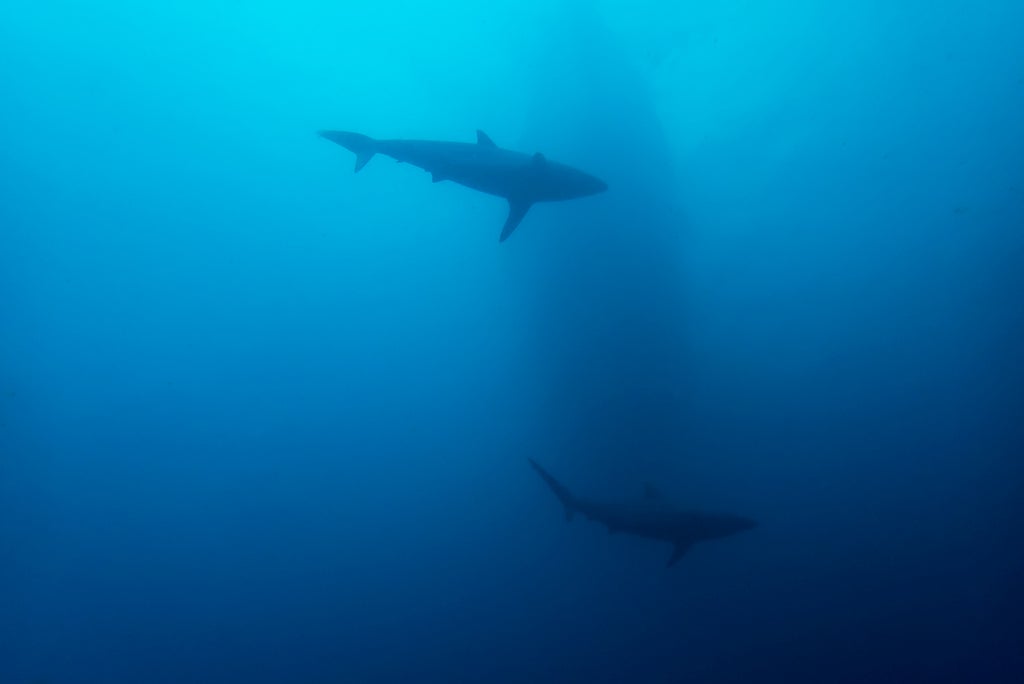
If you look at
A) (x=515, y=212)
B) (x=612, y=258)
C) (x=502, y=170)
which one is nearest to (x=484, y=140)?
(x=502, y=170)

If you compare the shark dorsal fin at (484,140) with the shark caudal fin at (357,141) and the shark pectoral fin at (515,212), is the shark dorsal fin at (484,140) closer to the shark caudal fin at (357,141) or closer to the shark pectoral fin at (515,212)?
the shark pectoral fin at (515,212)

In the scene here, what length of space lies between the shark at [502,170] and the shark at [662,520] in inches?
158

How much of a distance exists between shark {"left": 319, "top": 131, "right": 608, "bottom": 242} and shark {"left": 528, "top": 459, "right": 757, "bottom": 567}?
4003mm

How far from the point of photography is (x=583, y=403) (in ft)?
63.4

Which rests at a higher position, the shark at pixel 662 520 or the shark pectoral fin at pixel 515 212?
the shark pectoral fin at pixel 515 212

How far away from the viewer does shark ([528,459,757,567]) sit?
9.66 m

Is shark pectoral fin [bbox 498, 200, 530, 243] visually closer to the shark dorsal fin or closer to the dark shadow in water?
the shark dorsal fin

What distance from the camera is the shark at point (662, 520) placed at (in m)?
9.66

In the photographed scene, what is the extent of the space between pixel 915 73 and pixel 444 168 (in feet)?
50.2

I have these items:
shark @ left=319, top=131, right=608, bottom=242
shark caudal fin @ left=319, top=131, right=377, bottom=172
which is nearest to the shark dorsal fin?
shark @ left=319, top=131, right=608, bottom=242

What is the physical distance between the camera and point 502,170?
836cm

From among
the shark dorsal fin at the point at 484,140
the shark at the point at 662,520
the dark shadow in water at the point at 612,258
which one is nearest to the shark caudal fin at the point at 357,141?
the shark dorsal fin at the point at 484,140

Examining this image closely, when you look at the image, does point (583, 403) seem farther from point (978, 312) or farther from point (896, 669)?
point (978, 312)

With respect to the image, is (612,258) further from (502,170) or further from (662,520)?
(502,170)
